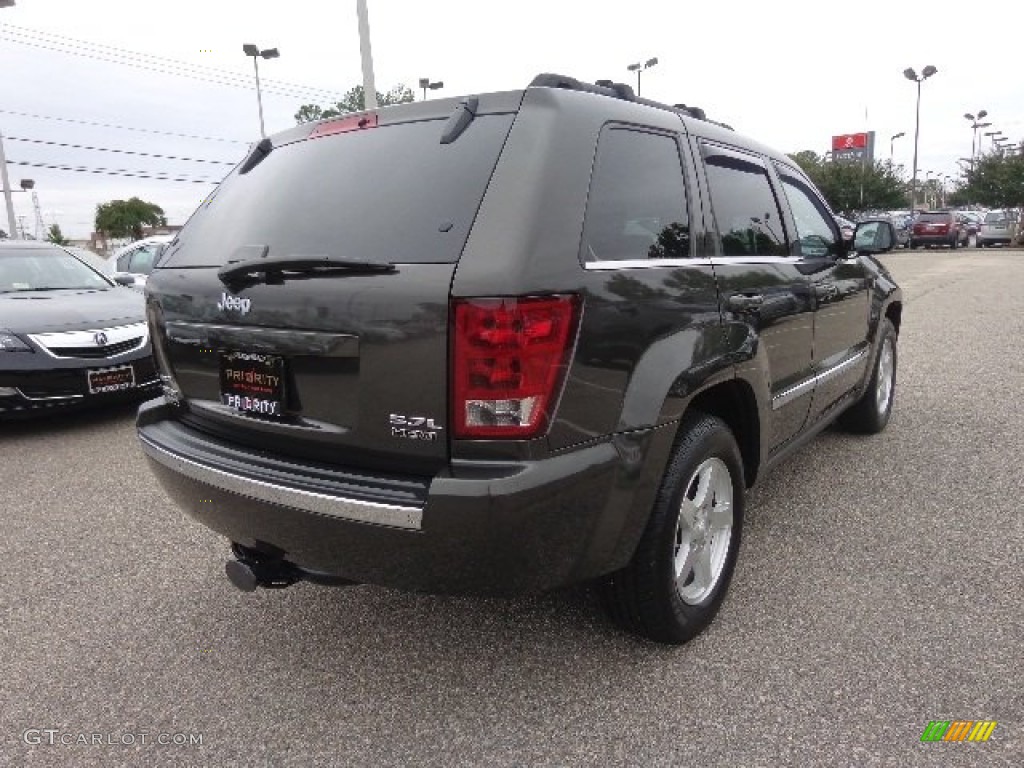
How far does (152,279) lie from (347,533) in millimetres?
1378

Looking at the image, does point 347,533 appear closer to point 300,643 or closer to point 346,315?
point 346,315

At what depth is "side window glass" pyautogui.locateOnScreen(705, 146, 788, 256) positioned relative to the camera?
2.93 metres

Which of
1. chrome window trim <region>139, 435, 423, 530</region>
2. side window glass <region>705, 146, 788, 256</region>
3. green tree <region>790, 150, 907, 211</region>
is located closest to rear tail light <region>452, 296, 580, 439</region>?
chrome window trim <region>139, 435, 423, 530</region>

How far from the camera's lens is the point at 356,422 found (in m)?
2.16

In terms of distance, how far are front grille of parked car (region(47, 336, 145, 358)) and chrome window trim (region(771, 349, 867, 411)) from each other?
4791mm

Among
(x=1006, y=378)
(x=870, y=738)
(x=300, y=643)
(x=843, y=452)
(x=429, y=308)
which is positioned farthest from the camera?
(x=1006, y=378)

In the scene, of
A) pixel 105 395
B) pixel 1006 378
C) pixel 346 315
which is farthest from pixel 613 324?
pixel 1006 378

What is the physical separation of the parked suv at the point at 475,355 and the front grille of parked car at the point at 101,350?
3232 millimetres

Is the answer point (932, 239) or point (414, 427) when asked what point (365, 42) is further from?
point (932, 239)

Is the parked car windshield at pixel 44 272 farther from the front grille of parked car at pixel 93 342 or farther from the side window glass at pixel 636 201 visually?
the side window glass at pixel 636 201

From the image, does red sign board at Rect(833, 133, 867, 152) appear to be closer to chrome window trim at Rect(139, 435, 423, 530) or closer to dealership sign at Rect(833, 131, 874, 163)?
dealership sign at Rect(833, 131, 874, 163)

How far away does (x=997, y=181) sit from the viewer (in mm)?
40531

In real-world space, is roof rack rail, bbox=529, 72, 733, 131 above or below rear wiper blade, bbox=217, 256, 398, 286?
above

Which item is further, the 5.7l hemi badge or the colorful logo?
the colorful logo
